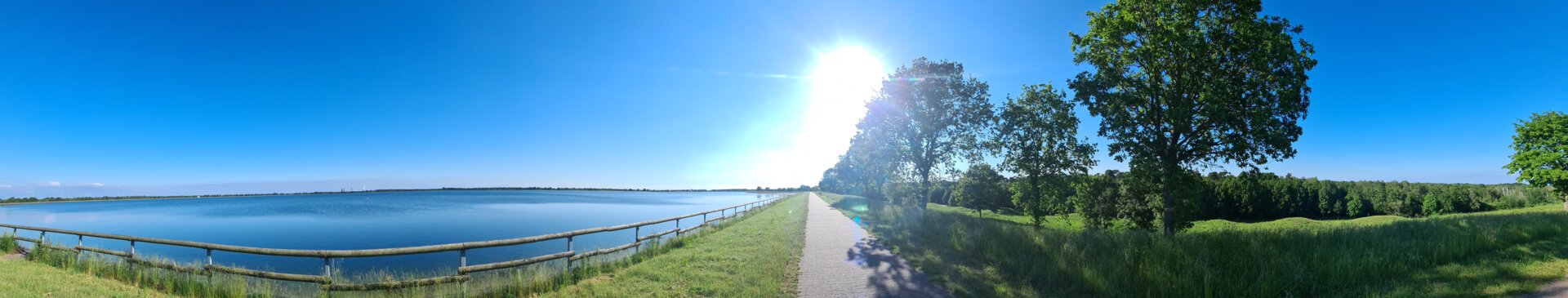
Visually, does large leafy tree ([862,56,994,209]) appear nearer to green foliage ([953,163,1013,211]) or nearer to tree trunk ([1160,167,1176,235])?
green foliage ([953,163,1013,211])

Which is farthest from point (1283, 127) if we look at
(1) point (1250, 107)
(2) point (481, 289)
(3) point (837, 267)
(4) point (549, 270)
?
(2) point (481, 289)

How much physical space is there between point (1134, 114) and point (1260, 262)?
33.5 feet

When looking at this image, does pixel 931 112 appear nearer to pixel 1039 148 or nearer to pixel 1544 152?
pixel 1039 148

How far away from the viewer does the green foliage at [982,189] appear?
2598 centimetres

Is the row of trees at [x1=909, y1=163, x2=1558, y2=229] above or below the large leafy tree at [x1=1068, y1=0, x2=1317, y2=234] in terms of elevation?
below

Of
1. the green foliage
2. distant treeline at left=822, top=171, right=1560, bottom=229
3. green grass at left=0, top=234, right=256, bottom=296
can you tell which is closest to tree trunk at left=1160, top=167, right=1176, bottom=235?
the green foliage

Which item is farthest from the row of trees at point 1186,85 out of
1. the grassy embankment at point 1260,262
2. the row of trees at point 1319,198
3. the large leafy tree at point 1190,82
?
the row of trees at point 1319,198

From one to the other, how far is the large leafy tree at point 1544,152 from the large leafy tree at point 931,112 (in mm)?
26020

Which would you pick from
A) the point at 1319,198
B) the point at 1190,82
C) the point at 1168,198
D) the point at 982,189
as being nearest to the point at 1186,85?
the point at 1190,82

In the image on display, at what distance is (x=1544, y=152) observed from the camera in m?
24.7

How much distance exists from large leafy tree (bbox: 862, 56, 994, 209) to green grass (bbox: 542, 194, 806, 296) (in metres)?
13.6

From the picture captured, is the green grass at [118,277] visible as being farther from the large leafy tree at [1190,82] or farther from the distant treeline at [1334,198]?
the distant treeline at [1334,198]

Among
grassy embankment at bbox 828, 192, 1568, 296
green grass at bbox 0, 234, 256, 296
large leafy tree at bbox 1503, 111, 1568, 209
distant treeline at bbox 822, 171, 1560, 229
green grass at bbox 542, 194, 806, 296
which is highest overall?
large leafy tree at bbox 1503, 111, 1568, 209

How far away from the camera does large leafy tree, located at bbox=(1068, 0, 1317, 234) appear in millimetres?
→ 13516
